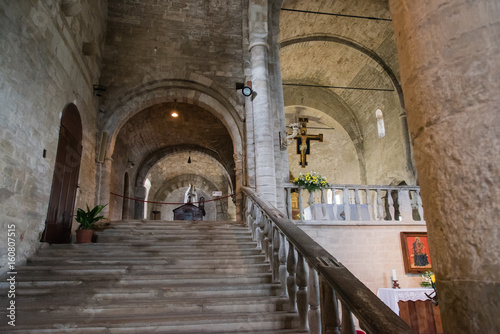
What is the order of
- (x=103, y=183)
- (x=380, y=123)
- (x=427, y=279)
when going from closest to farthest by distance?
1. (x=427, y=279)
2. (x=103, y=183)
3. (x=380, y=123)

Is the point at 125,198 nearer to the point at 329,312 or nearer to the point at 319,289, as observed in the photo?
the point at 319,289

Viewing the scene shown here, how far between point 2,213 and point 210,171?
53.5 feet

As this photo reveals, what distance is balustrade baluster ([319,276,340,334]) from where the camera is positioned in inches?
95.4

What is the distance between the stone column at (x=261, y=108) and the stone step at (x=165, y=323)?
4.31 metres

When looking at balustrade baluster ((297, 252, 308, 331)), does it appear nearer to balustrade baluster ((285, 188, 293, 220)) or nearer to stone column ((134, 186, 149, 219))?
balustrade baluster ((285, 188, 293, 220))

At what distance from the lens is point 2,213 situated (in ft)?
14.4

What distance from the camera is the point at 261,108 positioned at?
8281 millimetres

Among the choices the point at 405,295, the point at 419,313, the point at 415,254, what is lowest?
the point at 419,313

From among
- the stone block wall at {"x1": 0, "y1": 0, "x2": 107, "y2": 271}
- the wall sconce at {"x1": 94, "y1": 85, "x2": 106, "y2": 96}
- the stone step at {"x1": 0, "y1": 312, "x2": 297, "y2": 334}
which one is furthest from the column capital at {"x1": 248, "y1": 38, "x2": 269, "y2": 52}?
the stone step at {"x1": 0, "y1": 312, "x2": 297, "y2": 334}

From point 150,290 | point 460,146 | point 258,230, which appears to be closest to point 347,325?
point 460,146

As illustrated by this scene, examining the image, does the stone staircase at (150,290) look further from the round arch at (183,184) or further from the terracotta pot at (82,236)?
the round arch at (183,184)

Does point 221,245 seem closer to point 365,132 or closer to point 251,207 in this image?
point 251,207

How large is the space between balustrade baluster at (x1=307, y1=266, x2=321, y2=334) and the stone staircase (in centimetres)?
36

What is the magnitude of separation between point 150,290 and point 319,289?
1864 mm
